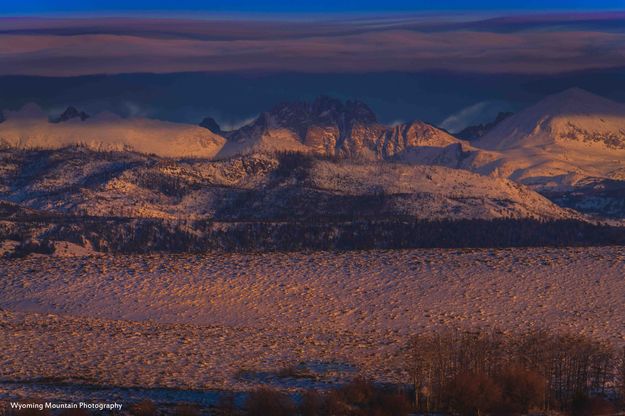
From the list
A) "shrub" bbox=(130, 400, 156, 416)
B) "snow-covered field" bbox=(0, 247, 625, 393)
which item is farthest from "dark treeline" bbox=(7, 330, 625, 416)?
"snow-covered field" bbox=(0, 247, 625, 393)

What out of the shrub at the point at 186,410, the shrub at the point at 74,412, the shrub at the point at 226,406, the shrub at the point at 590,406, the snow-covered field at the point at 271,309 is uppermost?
the shrub at the point at 74,412

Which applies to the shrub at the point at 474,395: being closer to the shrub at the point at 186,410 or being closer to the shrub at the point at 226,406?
the shrub at the point at 226,406

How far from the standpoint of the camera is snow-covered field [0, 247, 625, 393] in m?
98.8

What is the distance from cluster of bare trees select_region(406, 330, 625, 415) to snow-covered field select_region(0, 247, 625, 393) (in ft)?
15.8

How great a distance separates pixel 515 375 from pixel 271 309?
3921 cm

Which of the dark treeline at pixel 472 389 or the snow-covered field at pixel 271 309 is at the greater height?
the dark treeline at pixel 472 389

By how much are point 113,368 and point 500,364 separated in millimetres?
27992

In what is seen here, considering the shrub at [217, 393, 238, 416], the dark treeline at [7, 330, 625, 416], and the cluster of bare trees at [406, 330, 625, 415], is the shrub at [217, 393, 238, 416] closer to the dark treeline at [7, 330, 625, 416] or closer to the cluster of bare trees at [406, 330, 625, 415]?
the dark treeline at [7, 330, 625, 416]

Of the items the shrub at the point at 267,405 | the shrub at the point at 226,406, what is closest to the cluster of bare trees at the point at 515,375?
the shrub at the point at 267,405

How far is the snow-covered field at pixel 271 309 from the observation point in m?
98.8

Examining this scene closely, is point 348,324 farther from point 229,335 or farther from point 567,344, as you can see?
point 567,344

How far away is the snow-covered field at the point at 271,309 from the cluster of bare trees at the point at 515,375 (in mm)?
4825

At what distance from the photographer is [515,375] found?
8738 cm

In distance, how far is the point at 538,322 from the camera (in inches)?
4648
